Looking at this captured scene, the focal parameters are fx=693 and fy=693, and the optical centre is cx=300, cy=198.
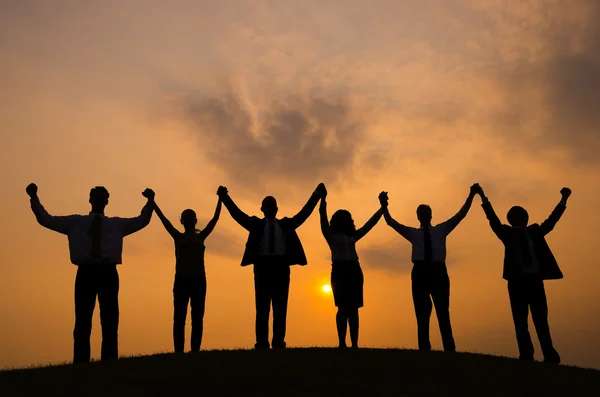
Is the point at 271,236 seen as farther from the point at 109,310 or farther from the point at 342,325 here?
the point at 109,310

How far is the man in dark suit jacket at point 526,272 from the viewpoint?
15.3 metres

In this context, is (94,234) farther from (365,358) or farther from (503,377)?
(503,377)

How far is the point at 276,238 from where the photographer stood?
14742 millimetres

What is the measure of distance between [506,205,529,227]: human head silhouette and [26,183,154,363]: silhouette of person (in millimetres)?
8798

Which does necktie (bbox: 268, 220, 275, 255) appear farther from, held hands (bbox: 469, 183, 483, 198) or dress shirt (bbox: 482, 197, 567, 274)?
dress shirt (bbox: 482, 197, 567, 274)

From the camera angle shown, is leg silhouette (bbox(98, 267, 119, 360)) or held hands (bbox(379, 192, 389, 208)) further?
held hands (bbox(379, 192, 389, 208))

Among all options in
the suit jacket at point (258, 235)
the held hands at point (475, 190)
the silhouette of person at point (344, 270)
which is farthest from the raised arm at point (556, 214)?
the suit jacket at point (258, 235)

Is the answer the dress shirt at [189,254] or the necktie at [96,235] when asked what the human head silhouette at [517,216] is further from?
the necktie at [96,235]

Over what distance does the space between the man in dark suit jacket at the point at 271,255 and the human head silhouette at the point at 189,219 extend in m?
1.35

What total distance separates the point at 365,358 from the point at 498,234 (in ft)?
15.4

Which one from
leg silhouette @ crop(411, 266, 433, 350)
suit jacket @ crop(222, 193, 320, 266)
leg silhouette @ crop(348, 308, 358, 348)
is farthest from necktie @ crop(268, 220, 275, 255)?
leg silhouette @ crop(411, 266, 433, 350)

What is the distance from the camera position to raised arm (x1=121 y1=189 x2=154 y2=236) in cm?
1385

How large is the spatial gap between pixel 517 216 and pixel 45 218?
10316 millimetres

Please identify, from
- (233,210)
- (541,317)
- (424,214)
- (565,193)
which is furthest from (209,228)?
(565,193)
